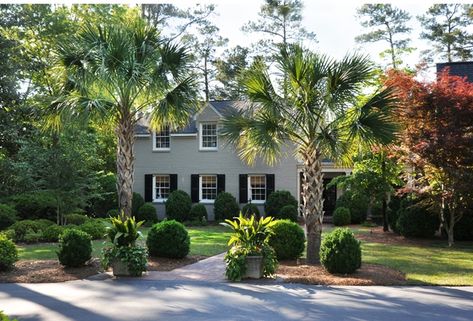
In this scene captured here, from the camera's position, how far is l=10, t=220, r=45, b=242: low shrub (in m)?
17.8

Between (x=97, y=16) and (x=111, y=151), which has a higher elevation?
(x=97, y=16)

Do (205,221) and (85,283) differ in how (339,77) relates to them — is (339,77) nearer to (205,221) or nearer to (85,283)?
(85,283)

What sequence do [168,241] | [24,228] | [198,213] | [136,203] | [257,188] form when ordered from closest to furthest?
[168,241] < [24,228] < [198,213] < [136,203] < [257,188]

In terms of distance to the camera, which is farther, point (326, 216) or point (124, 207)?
point (326, 216)

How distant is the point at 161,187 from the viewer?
93.7 feet

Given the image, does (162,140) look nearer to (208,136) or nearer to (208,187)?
(208,136)

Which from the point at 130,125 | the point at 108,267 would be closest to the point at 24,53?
the point at 130,125

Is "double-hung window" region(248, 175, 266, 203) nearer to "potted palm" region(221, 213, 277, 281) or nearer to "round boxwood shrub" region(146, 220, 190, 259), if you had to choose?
"round boxwood shrub" region(146, 220, 190, 259)

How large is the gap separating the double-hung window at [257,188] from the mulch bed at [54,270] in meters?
13.7

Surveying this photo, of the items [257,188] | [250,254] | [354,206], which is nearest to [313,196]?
[250,254]

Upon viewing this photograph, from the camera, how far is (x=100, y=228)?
60.9 feet

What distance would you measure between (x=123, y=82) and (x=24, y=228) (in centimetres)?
866

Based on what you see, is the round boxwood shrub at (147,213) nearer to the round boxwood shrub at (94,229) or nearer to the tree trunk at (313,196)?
the round boxwood shrub at (94,229)

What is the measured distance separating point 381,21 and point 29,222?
2999 cm
